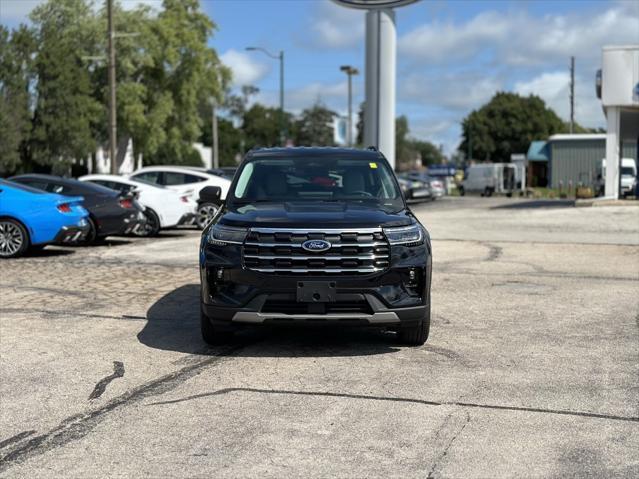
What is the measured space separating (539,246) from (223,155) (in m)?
100

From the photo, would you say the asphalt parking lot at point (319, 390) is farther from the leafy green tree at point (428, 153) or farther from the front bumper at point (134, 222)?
the leafy green tree at point (428, 153)

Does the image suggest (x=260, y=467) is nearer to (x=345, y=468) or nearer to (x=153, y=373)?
(x=345, y=468)

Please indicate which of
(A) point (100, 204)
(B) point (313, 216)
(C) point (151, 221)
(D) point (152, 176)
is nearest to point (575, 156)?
(D) point (152, 176)

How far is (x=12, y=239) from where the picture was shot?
14.4 metres

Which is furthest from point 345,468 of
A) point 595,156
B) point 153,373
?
point 595,156

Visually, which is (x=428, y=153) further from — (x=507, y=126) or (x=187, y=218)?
(x=187, y=218)

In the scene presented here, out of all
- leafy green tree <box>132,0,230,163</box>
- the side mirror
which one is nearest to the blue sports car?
the side mirror

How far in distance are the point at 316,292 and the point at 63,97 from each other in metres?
40.4

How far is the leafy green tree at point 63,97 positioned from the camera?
43938 mm

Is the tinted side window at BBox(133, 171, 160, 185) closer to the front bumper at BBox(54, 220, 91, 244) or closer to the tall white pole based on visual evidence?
the front bumper at BBox(54, 220, 91, 244)

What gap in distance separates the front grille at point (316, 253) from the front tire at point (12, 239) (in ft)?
28.6

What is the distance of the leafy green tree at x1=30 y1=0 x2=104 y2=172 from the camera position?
43938mm

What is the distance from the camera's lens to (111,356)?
6949mm

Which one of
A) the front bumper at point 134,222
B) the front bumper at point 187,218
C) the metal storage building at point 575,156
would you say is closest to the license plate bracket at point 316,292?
the front bumper at point 134,222
